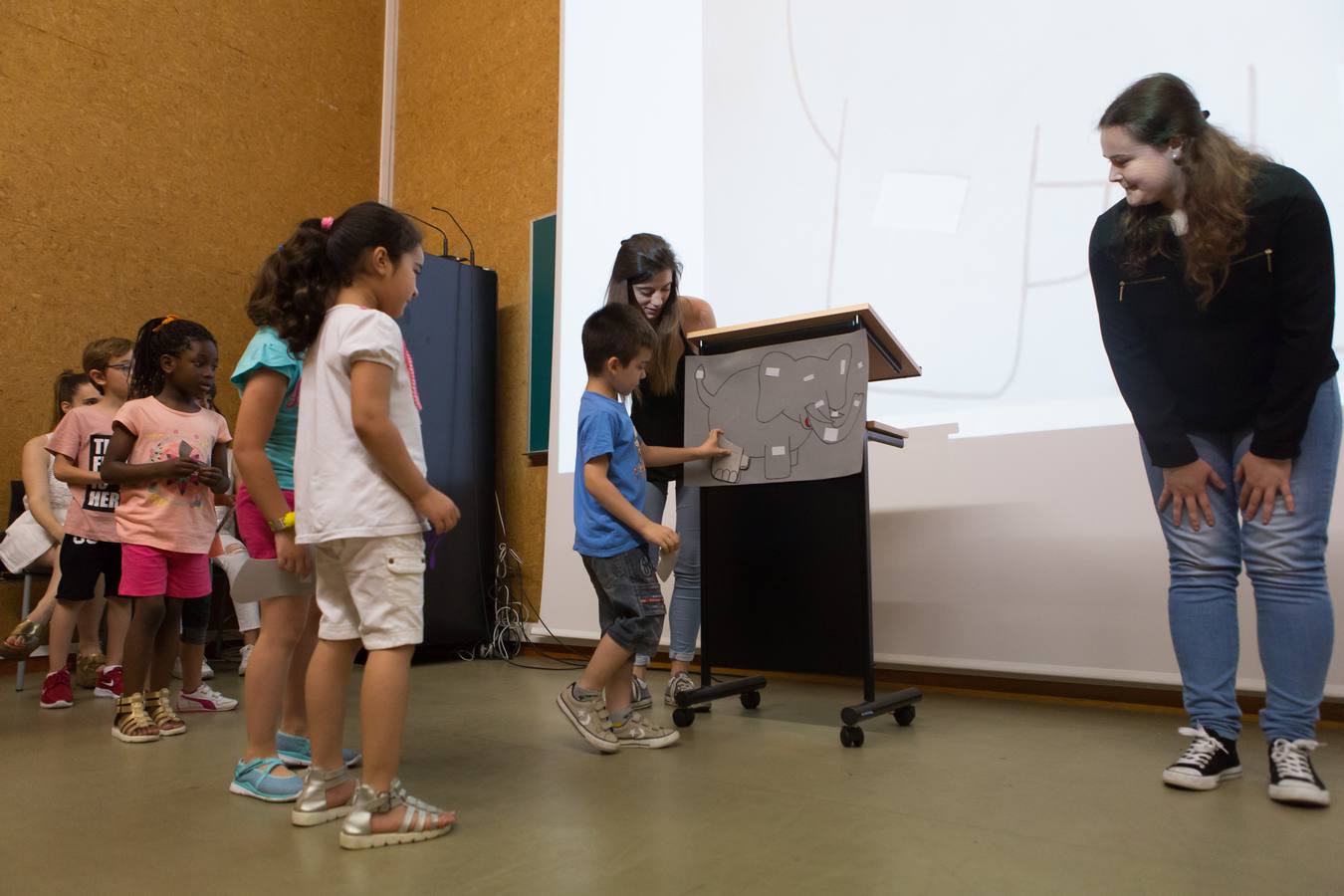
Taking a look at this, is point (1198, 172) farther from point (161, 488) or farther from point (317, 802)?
point (161, 488)

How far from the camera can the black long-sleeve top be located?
159 centimetres

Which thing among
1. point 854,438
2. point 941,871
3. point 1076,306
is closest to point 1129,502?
point 1076,306

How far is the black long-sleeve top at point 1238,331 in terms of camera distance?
1588mm

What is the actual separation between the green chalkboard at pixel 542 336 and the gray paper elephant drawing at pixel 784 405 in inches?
69.0

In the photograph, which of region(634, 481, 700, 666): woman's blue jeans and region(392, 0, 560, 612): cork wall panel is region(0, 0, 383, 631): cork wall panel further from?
region(634, 481, 700, 666): woman's blue jeans

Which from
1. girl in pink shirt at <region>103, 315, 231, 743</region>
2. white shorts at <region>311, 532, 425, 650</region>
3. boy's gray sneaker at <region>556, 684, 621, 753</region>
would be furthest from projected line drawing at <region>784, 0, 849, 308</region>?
white shorts at <region>311, 532, 425, 650</region>

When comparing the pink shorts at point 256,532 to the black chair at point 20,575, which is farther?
the black chair at point 20,575

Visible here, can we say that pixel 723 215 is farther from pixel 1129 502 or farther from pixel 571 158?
pixel 1129 502

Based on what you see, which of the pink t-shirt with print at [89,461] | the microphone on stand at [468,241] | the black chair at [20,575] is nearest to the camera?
the pink t-shirt with print at [89,461]

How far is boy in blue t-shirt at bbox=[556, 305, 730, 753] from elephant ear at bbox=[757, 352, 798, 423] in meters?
0.35

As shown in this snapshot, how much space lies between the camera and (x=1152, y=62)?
2.48 metres

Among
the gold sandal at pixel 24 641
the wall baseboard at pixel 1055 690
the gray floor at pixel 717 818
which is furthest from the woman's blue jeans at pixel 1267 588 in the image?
the gold sandal at pixel 24 641

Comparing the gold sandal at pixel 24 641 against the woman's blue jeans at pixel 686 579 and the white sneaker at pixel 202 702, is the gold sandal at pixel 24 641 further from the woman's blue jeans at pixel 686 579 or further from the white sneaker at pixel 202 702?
the woman's blue jeans at pixel 686 579

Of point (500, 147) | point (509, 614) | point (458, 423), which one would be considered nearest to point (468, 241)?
point (500, 147)
